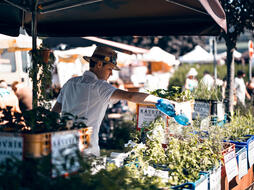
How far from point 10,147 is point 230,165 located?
2108 mm

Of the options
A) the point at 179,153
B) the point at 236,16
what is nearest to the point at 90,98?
the point at 179,153

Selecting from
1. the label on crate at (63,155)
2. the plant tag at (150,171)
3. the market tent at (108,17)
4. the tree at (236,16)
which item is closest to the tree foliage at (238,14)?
the tree at (236,16)

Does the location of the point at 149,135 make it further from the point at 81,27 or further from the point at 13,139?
the point at 81,27

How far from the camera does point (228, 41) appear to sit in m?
5.36

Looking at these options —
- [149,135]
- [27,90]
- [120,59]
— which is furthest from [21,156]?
[120,59]

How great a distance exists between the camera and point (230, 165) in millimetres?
3273

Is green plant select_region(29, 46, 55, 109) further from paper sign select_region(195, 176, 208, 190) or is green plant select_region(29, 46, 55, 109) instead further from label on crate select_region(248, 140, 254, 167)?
label on crate select_region(248, 140, 254, 167)

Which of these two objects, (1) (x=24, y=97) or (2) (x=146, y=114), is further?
(1) (x=24, y=97)

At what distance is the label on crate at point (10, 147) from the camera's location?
1.92 metres

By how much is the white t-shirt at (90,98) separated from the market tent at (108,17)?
30.3 inches

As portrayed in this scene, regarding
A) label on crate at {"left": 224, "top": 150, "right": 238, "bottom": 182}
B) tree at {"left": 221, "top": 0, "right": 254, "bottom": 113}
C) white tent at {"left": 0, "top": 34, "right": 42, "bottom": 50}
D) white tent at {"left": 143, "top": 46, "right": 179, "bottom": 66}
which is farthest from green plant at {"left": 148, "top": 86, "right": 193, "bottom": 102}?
white tent at {"left": 143, "top": 46, "right": 179, "bottom": 66}

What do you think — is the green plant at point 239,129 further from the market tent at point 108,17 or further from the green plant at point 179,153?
the market tent at point 108,17

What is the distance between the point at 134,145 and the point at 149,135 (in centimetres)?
22

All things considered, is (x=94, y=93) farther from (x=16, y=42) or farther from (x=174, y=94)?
(x=16, y=42)
